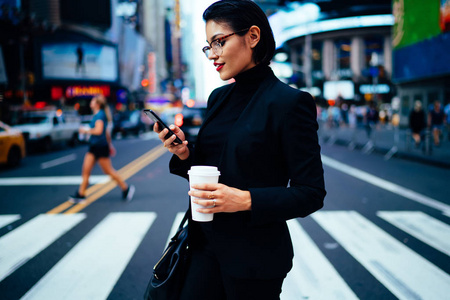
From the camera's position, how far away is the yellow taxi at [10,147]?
1273 cm

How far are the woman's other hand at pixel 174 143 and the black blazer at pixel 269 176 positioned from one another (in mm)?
287

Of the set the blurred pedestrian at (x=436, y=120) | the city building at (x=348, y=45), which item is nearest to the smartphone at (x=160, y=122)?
the blurred pedestrian at (x=436, y=120)

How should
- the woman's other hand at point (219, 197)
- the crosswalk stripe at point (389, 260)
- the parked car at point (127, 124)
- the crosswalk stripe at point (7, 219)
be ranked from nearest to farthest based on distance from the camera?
the woman's other hand at point (219, 197) → the crosswalk stripe at point (389, 260) → the crosswalk stripe at point (7, 219) → the parked car at point (127, 124)

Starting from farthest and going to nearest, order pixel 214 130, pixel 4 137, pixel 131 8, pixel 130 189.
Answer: pixel 131 8
pixel 4 137
pixel 130 189
pixel 214 130

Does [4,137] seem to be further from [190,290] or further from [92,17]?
[92,17]

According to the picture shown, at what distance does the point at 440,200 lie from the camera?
775 centimetres

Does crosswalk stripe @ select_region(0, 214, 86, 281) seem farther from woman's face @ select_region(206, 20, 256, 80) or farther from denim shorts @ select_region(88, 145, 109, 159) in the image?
woman's face @ select_region(206, 20, 256, 80)

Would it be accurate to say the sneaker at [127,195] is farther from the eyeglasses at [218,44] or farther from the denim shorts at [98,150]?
the eyeglasses at [218,44]

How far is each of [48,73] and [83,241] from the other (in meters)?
42.5

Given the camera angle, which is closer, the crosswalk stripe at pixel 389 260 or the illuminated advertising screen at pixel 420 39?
the crosswalk stripe at pixel 389 260

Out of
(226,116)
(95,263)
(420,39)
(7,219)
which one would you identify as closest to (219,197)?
(226,116)

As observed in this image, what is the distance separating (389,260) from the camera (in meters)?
4.55

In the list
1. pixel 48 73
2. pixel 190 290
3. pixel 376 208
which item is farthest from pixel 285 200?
pixel 48 73

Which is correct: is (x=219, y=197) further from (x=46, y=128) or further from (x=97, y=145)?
(x=46, y=128)
